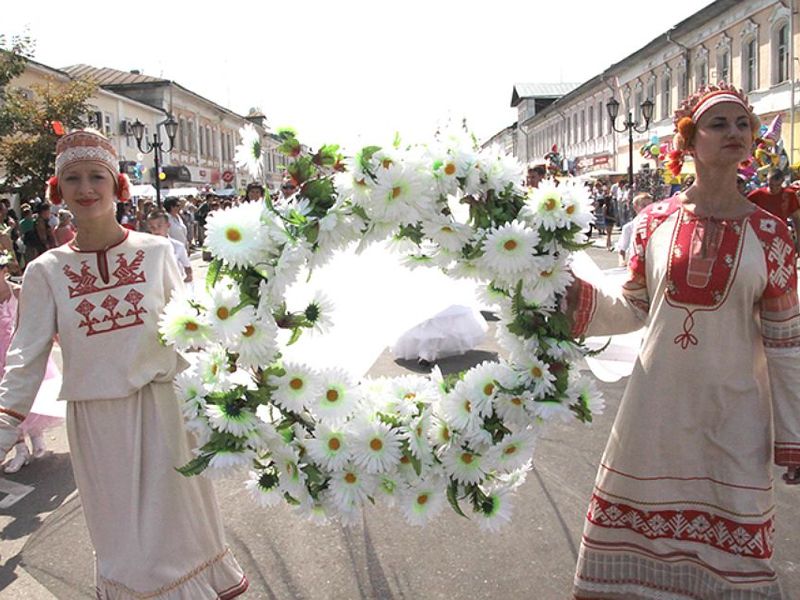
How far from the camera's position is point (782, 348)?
2.79 meters

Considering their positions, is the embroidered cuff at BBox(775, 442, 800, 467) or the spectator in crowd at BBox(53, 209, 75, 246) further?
the spectator in crowd at BBox(53, 209, 75, 246)

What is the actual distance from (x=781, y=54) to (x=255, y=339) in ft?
97.2

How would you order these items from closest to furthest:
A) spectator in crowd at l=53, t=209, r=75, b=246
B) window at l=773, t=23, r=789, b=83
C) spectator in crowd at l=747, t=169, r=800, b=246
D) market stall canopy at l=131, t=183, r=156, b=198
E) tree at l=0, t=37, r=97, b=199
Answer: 1. spectator in crowd at l=747, t=169, r=800, b=246
2. spectator in crowd at l=53, t=209, r=75, b=246
3. tree at l=0, t=37, r=97, b=199
4. window at l=773, t=23, r=789, b=83
5. market stall canopy at l=131, t=183, r=156, b=198

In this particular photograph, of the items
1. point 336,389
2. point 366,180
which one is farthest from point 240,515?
point 366,180

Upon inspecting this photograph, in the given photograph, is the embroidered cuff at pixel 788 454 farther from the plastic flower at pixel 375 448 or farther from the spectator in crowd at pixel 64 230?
the spectator in crowd at pixel 64 230

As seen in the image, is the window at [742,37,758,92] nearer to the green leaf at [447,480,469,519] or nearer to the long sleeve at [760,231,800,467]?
the long sleeve at [760,231,800,467]

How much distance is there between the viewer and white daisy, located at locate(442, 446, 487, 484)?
2.64 meters

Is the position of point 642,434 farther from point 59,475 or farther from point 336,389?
point 59,475

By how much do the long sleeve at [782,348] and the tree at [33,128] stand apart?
2164 centimetres

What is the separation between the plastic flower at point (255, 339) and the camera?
8.07 feet

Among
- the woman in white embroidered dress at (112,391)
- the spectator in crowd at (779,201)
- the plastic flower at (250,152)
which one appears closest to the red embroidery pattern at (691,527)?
the woman in white embroidered dress at (112,391)

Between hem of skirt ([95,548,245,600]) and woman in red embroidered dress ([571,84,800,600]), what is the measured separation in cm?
138

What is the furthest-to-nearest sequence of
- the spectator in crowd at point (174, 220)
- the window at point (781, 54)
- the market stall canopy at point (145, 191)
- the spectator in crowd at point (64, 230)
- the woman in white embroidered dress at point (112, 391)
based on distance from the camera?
1. the market stall canopy at point (145, 191)
2. the window at point (781, 54)
3. the spectator in crowd at point (174, 220)
4. the spectator in crowd at point (64, 230)
5. the woman in white embroidered dress at point (112, 391)

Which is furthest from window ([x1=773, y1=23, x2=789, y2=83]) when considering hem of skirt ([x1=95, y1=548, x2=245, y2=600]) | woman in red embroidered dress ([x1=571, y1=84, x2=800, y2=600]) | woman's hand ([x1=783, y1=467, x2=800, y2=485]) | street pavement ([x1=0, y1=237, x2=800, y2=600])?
hem of skirt ([x1=95, y1=548, x2=245, y2=600])
